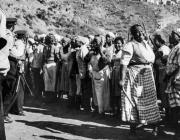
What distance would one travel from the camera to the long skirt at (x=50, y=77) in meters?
10.4

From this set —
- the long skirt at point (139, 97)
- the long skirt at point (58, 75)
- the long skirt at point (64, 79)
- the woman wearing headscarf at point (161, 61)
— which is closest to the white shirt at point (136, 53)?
the long skirt at point (139, 97)

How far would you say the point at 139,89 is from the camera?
595 cm

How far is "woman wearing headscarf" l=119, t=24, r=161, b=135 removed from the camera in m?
5.90

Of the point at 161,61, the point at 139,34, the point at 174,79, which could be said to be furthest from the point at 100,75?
the point at 174,79

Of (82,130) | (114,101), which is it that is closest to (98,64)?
(114,101)

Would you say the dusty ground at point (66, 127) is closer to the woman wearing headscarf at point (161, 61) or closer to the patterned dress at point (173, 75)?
the patterned dress at point (173, 75)

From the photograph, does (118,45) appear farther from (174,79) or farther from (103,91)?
(174,79)

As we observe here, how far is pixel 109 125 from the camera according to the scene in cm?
719

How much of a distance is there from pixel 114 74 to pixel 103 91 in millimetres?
455

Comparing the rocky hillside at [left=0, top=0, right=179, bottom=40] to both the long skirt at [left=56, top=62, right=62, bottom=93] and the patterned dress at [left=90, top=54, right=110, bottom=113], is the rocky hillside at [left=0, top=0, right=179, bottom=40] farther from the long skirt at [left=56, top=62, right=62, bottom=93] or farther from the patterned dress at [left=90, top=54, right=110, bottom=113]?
the patterned dress at [left=90, top=54, right=110, bottom=113]

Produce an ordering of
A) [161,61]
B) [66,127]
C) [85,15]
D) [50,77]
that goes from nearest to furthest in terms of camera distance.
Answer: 1. [66,127]
2. [161,61]
3. [50,77]
4. [85,15]

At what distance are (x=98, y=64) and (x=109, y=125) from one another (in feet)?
4.59

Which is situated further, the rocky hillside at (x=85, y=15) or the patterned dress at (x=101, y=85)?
the rocky hillside at (x=85, y=15)

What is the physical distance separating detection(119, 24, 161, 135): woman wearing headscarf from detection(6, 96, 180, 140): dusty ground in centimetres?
42
